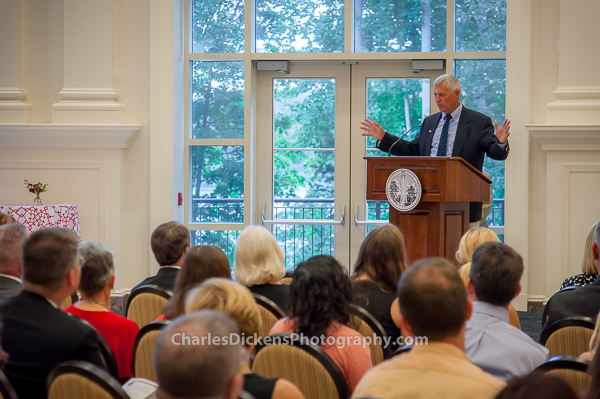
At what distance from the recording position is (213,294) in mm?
1632

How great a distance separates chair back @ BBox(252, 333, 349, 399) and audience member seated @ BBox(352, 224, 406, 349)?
760 mm

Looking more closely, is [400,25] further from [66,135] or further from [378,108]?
[66,135]

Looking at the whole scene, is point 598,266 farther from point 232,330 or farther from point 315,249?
point 315,249

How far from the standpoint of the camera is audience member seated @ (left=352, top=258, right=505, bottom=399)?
1.35 m

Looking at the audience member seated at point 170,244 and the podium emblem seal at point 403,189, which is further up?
the podium emblem seal at point 403,189

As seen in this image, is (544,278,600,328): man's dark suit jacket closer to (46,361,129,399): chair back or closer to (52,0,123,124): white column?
(46,361,129,399): chair back

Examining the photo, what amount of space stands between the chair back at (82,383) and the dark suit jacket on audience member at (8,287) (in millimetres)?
1117

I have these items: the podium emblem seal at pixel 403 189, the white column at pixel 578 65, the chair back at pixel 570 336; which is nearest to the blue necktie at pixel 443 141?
the podium emblem seal at pixel 403 189

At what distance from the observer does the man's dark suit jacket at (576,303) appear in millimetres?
2455

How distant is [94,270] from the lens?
2.44 meters

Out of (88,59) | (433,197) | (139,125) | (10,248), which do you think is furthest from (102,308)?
(88,59)

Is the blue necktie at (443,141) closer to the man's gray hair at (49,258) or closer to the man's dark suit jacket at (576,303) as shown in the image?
the man's dark suit jacket at (576,303)

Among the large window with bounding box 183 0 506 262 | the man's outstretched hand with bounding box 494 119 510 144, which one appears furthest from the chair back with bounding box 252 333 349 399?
the large window with bounding box 183 0 506 262

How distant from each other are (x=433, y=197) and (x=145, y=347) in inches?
86.6
